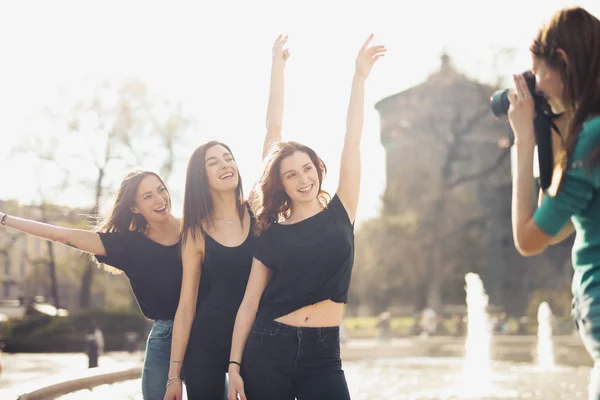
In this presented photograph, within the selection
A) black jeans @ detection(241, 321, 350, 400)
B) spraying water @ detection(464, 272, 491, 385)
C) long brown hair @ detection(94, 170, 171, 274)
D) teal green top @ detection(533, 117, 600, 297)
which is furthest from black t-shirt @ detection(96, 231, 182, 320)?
spraying water @ detection(464, 272, 491, 385)

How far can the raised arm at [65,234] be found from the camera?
15.8 ft

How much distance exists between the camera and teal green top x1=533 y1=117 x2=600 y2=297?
7.25ft

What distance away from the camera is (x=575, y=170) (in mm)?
2215

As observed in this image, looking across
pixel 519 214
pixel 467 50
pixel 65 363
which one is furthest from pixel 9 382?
pixel 467 50

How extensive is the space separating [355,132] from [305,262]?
2.29 ft

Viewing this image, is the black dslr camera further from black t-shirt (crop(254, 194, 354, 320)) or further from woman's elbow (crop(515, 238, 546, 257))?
black t-shirt (crop(254, 194, 354, 320))

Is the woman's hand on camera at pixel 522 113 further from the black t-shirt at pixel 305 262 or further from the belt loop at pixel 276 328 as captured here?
the belt loop at pixel 276 328

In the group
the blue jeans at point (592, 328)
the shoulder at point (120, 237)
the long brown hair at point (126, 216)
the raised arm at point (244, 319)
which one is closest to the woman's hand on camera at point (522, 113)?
the blue jeans at point (592, 328)

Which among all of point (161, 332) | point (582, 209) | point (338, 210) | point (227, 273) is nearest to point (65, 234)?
point (161, 332)

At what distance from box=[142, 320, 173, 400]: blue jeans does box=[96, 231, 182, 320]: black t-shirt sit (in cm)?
9

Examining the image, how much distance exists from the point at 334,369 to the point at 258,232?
0.73 metres

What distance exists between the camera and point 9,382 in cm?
1741

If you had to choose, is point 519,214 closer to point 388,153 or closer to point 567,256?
point 567,256

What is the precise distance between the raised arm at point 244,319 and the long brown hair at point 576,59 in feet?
6.17
